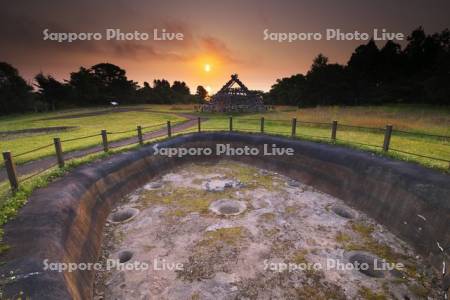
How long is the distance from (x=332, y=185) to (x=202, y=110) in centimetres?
3099

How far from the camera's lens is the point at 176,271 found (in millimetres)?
5895

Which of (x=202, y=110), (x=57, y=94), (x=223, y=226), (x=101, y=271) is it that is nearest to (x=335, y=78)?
(x=202, y=110)

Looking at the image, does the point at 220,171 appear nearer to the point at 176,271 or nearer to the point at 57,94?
the point at 176,271

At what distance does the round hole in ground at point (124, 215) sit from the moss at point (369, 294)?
290 inches

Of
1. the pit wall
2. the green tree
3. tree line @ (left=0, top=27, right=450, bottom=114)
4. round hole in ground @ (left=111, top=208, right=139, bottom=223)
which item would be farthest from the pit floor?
the green tree

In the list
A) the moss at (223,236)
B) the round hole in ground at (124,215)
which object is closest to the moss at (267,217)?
the moss at (223,236)

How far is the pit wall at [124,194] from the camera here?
14.3 feet

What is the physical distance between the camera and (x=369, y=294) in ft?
16.9

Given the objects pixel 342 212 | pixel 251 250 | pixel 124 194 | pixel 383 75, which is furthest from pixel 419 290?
pixel 383 75

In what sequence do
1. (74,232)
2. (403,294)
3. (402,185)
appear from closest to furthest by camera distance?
(403,294) → (74,232) → (402,185)

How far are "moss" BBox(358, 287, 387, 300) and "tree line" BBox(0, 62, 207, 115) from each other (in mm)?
68626

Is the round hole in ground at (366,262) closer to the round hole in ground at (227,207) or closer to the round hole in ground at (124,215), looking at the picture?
the round hole in ground at (227,207)

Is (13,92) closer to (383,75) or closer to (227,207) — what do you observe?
(227,207)

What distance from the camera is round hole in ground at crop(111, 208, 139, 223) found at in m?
8.25
